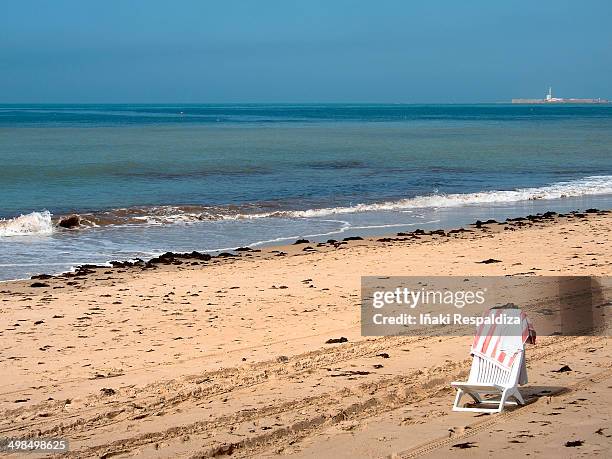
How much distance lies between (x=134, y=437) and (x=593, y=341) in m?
5.00

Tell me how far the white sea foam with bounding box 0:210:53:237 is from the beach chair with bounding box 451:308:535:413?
14.6 meters

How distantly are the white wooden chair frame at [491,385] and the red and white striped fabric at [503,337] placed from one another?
0.06m

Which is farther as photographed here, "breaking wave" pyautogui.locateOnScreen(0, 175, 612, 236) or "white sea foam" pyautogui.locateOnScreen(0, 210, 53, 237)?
"breaking wave" pyautogui.locateOnScreen(0, 175, 612, 236)

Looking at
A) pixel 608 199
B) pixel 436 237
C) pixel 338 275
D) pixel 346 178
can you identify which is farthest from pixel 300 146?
pixel 338 275

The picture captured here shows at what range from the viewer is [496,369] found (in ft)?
24.0

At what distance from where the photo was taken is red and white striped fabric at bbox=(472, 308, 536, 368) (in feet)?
23.9

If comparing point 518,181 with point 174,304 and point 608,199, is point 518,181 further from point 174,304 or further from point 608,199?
point 174,304

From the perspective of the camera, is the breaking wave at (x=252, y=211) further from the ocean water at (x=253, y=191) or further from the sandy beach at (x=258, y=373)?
the sandy beach at (x=258, y=373)

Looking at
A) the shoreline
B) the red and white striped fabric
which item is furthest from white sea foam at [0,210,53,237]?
the red and white striped fabric

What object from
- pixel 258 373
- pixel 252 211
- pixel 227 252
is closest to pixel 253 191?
pixel 252 211

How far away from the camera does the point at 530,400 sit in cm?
723

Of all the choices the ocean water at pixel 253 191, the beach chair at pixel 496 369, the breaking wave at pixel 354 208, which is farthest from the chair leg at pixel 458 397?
the breaking wave at pixel 354 208

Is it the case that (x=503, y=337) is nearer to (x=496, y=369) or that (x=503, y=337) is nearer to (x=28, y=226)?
(x=496, y=369)

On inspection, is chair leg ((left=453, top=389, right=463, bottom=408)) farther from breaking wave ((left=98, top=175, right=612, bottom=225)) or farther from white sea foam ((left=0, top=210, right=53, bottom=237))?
breaking wave ((left=98, top=175, right=612, bottom=225))
